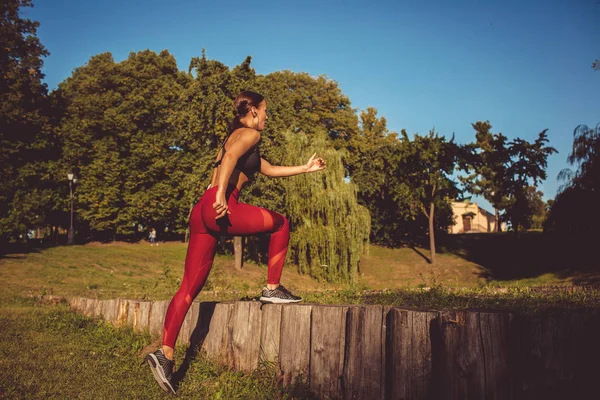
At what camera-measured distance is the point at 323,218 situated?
1038 inches

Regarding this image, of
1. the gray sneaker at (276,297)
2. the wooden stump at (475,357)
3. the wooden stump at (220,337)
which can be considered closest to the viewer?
the wooden stump at (475,357)

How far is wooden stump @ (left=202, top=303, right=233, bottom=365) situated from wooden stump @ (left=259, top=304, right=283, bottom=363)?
532 mm

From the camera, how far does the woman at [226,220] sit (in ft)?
13.3

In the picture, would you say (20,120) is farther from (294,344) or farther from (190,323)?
(294,344)

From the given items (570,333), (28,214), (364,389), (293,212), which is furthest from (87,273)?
(570,333)

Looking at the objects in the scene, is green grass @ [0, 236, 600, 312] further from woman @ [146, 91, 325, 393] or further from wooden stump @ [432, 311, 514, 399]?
woman @ [146, 91, 325, 393]

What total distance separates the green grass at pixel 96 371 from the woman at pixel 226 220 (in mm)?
504

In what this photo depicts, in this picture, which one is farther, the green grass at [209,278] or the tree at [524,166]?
the tree at [524,166]

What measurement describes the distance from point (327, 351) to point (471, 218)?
3221 inches

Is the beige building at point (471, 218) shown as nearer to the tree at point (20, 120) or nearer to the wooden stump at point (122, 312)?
the tree at point (20, 120)

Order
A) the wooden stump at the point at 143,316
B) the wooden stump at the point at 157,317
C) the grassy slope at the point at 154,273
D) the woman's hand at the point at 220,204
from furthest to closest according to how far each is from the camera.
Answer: the grassy slope at the point at 154,273
the wooden stump at the point at 143,316
the wooden stump at the point at 157,317
the woman's hand at the point at 220,204

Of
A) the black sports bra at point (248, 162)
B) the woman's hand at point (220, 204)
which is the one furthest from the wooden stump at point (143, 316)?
the woman's hand at point (220, 204)

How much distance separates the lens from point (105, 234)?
39.2m

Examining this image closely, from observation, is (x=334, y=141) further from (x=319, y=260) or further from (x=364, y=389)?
(x=364, y=389)
